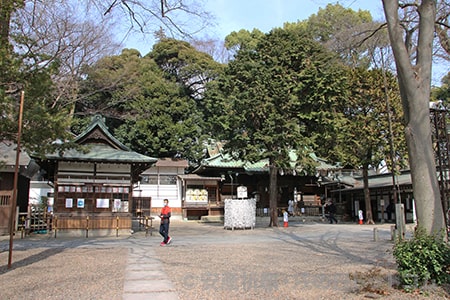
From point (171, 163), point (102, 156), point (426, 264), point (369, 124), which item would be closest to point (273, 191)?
point (369, 124)

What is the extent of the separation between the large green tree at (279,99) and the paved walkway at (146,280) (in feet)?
38.6

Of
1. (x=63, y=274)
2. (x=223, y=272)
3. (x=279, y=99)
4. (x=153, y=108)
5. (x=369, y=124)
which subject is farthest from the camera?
(x=153, y=108)

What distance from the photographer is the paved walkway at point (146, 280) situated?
6570 millimetres

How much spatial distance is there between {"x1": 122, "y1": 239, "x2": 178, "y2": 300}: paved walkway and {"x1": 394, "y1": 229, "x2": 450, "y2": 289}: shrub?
419cm

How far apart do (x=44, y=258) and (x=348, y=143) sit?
21295mm

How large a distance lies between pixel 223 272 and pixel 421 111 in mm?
5510

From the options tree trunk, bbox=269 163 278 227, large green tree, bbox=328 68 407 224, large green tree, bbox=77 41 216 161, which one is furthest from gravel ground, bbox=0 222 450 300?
large green tree, bbox=77 41 216 161

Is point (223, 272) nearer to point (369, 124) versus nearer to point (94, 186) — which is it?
point (94, 186)

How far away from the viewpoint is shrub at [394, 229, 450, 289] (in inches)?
260

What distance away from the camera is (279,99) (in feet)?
69.8

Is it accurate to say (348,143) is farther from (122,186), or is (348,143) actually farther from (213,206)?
(122,186)

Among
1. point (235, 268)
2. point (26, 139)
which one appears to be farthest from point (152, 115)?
point (235, 268)

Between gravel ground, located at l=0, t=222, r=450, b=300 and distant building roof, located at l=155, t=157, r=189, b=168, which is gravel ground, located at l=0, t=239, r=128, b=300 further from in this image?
distant building roof, located at l=155, t=157, r=189, b=168

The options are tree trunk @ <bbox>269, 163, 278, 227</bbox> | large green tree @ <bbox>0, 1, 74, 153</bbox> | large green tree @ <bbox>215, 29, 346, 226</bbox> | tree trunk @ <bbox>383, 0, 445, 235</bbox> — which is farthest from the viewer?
tree trunk @ <bbox>269, 163, 278, 227</bbox>
